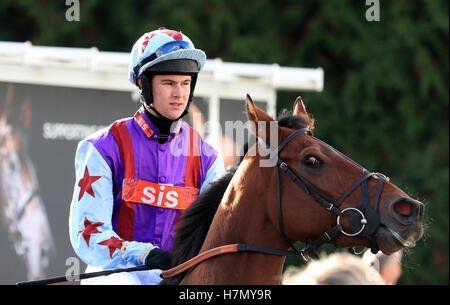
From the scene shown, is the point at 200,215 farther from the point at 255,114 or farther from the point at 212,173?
the point at 255,114

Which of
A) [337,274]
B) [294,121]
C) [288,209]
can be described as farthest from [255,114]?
[337,274]

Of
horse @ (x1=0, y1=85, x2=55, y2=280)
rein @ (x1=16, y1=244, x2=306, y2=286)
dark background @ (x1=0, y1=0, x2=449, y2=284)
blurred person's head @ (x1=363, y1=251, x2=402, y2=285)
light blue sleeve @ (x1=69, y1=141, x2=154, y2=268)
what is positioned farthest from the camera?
dark background @ (x1=0, y1=0, x2=449, y2=284)

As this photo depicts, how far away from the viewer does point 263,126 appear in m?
2.83

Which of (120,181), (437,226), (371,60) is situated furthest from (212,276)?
(371,60)

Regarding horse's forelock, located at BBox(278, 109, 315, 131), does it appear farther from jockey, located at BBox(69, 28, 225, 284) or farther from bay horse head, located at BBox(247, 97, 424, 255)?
jockey, located at BBox(69, 28, 225, 284)

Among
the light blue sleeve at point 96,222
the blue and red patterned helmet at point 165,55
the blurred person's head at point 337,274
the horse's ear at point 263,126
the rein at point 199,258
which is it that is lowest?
the blurred person's head at point 337,274

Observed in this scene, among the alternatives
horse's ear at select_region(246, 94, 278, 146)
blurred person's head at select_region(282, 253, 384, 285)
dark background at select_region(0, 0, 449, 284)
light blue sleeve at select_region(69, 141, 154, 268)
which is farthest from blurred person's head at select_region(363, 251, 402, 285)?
dark background at select_region(0, 0, 449, 284)

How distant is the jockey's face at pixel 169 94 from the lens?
10.3ft

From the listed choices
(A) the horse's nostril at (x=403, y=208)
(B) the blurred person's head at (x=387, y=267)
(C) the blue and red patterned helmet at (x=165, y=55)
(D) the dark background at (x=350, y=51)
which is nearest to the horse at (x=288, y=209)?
(A) the horse's nostril at (x=403, y=208)

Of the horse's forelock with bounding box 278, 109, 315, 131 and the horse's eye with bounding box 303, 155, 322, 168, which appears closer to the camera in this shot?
the horse's eye with bounding box 303, 155, 322, 168

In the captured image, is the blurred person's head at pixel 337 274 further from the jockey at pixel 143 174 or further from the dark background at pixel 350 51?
the dark background at pixel 350 51

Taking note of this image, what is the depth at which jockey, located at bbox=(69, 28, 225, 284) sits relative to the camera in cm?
297

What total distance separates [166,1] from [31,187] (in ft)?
9.83

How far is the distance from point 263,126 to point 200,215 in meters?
0.47
